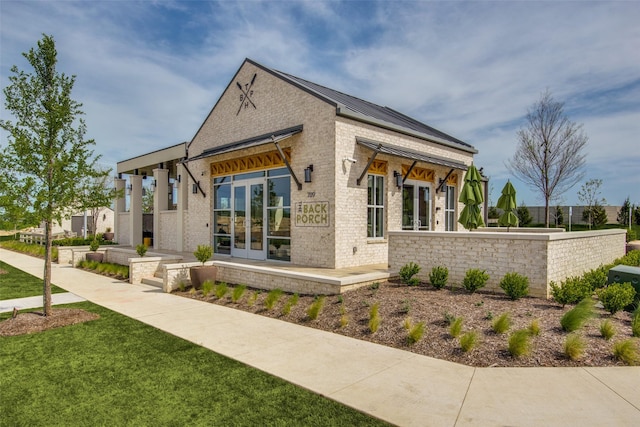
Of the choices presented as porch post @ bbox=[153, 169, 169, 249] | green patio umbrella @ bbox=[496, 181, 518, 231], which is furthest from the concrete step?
green patio umbrella @ bbox=[496, 181, 518, 231]

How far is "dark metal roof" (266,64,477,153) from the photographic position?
10.8 meters

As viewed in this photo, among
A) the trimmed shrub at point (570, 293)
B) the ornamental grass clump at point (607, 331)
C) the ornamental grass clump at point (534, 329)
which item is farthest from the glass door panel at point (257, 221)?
the ornamental grass clump at point (607, 331)

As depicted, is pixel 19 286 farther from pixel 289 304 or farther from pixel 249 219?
pixel 289 304

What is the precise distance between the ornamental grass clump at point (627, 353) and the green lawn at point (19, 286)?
1234 cm

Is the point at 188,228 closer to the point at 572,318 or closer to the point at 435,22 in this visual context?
the point at 435,22

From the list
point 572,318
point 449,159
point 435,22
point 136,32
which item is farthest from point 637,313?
point 136,32

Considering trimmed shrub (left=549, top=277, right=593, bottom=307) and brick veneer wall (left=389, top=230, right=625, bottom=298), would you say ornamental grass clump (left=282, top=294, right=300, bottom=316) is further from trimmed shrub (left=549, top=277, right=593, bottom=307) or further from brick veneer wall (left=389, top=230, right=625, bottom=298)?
trimmed shrub (left=549, top=277, right=593, bottom=307)

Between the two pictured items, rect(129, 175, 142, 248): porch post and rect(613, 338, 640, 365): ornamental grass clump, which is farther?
rect(129, 175, 142, 248): porch post

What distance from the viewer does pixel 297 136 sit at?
11.4m

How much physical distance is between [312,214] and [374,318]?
511 centimetres

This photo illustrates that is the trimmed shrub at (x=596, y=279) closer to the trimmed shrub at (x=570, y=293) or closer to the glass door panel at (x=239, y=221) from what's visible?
the trimmed shrub at (x=570, y=293)

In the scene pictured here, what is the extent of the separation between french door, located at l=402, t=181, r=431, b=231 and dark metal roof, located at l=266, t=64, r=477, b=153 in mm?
1902

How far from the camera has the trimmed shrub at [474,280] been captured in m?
7.81

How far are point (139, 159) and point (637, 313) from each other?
21646mm
